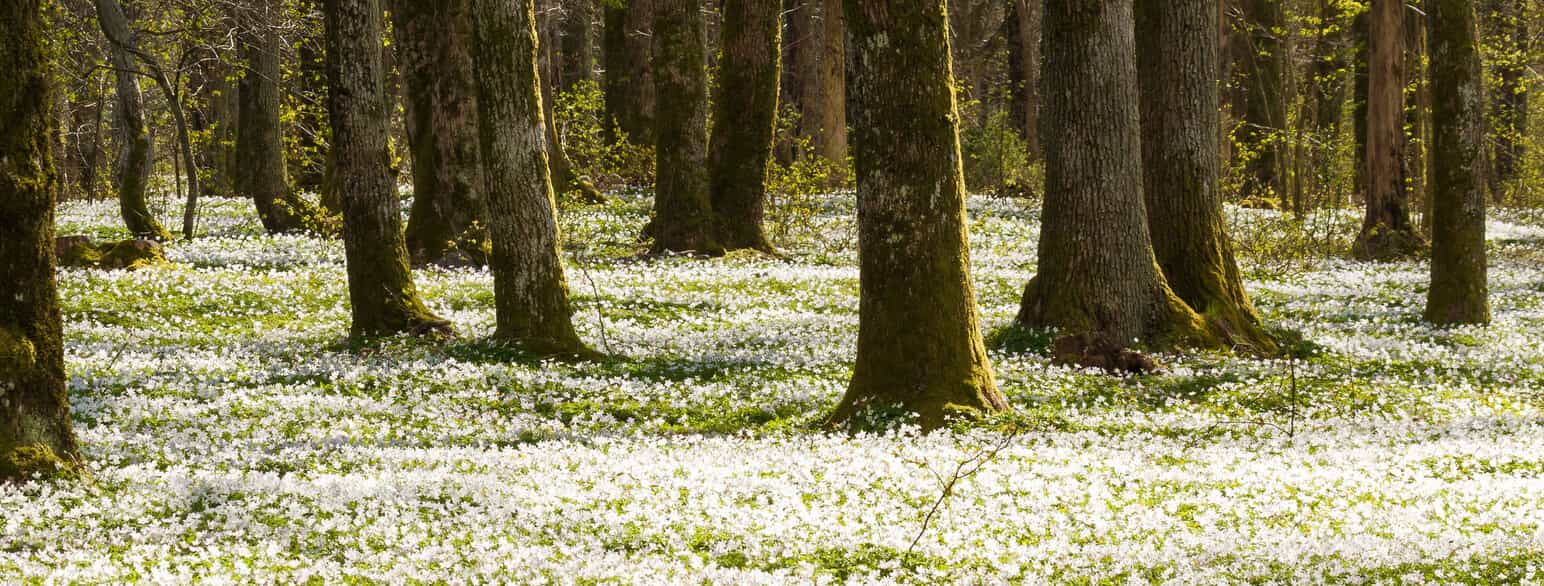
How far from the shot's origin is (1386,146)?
2442 cm

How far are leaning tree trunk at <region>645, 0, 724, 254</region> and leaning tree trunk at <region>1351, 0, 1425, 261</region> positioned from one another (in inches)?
532

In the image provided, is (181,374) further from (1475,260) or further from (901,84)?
(1475,260)

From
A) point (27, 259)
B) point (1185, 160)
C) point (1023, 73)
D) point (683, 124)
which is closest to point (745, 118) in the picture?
point (683, 124)

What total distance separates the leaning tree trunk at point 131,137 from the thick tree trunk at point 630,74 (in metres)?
11.9

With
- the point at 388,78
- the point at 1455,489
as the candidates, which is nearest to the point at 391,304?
the point at 1455,489

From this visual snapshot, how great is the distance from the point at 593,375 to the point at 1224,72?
2527cm

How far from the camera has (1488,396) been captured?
12.2 meters

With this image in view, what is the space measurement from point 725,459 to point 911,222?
7.73 ft

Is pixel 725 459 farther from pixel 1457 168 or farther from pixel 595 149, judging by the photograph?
pixel 595 149

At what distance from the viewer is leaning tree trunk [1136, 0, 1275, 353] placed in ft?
47.9

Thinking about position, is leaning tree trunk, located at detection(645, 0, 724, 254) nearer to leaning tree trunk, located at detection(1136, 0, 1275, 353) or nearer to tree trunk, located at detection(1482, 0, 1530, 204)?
leaning tree trunk, located at detection(1136, 0, 1275, 353)

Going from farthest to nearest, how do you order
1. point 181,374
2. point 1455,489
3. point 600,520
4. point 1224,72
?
point 1224,72 → point 181,374 → point 1455,489 → point 600,520

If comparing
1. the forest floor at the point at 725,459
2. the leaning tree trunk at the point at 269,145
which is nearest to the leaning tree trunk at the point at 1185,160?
the forest floor at the point at 725,459

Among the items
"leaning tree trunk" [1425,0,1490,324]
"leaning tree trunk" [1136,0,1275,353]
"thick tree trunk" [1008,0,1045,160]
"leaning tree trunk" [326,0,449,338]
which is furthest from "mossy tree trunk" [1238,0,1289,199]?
"leaning tree trunk" [326,0,449,338]
